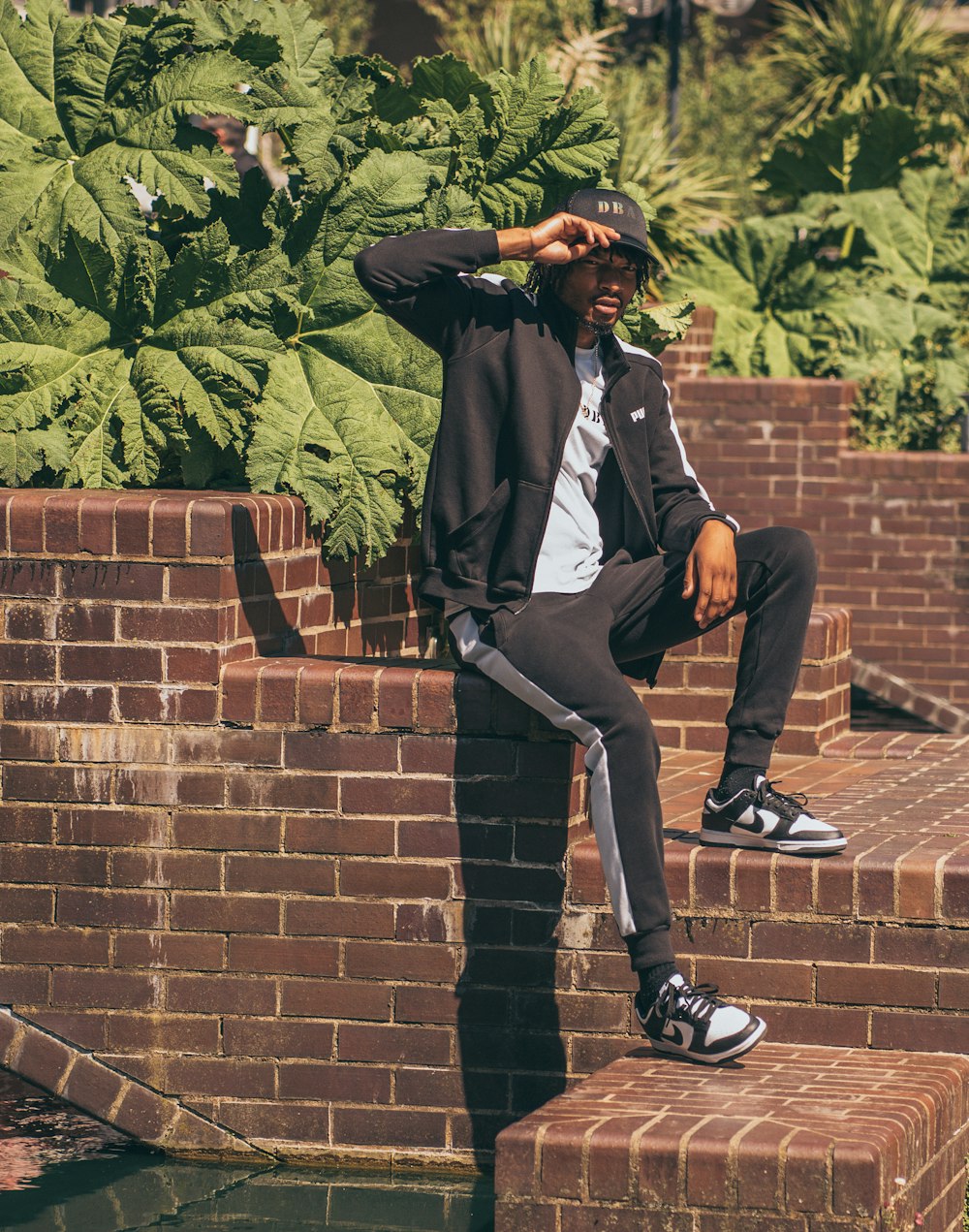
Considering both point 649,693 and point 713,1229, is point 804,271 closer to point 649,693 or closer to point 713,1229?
point 649,693

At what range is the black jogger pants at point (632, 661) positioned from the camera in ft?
15.8

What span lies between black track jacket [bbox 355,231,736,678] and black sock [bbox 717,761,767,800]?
60 cm

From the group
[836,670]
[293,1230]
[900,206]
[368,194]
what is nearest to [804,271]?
[900,206]

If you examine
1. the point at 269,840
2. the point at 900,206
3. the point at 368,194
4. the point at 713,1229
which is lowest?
the point at 713,1229

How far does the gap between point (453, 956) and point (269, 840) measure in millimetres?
602

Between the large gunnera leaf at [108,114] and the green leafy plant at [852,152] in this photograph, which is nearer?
the large gunnera leaf at [108,114]

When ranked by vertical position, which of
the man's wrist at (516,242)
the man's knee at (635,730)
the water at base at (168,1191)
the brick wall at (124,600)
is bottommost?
the water at base at (168,1191)

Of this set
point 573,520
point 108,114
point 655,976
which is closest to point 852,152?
point 108,114

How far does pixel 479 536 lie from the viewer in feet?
16.9

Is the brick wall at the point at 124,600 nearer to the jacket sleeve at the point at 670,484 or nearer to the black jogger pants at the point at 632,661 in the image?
the black jogger pants at the point at 632,661

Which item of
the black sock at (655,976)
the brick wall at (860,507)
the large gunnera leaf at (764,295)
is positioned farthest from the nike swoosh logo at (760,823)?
the large gunnera leaf at (764,295)

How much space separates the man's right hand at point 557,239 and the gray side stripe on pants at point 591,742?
0.93 m

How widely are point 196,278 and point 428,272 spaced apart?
1303mm

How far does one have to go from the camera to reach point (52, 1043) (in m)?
5.68
